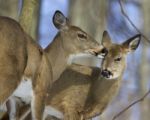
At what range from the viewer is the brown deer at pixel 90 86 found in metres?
Answer: 11.4

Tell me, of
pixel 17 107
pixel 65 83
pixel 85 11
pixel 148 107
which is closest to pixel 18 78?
pixel 17 107

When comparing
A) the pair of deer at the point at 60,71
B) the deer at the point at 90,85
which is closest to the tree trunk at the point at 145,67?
the deer at the point at 90,85

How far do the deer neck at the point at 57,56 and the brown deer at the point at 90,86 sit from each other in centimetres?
64

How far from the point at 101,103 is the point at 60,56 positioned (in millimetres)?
1276

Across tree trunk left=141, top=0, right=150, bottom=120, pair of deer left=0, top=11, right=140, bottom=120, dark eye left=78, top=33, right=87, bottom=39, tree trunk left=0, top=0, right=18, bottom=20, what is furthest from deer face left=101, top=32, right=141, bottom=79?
tree trunk left=141, top=0, right=150, bottom=120

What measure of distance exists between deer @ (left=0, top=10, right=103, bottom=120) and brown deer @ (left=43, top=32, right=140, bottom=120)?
1.88 ft

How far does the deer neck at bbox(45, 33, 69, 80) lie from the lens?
10.7m

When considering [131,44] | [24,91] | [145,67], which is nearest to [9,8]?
[131,44]

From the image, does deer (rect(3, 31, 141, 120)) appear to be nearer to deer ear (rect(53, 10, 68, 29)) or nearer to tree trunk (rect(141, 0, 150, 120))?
deer ear (rect(53, 10, 68, 29))

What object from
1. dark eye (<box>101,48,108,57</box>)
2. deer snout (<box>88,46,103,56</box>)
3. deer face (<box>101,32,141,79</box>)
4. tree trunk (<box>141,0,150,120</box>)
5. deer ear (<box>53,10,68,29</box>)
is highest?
deer ear (<box>53,10,68,29</box>)

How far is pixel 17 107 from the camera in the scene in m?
10.5

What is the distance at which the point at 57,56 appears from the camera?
10.8 m

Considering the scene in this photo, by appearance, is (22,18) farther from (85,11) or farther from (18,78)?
(85,11)

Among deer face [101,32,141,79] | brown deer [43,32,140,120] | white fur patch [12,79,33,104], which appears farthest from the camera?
brown deer [43,32,140,120]
